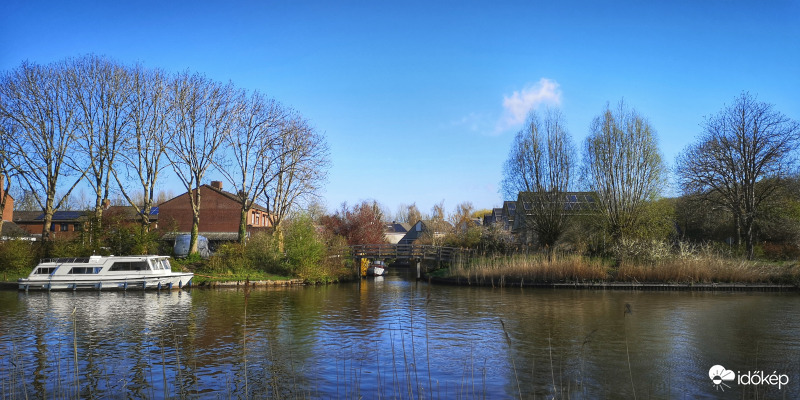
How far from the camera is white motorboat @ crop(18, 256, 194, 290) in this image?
29438mm

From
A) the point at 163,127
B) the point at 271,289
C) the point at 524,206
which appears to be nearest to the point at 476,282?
the point at 524,206

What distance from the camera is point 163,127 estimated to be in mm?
35812

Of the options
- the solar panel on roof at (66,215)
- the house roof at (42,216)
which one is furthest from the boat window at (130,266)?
the solar panel on roof at (66,215)

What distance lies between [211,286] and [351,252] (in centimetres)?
1472

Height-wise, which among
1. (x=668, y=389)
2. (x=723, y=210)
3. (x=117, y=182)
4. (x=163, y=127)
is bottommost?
(x=668, y=389)

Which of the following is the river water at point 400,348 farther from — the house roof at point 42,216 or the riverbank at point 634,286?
the house roof at point 42,216

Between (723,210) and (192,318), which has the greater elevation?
(723,210)

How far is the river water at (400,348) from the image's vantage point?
971cm

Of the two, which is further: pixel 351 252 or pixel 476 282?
pixel 351 252

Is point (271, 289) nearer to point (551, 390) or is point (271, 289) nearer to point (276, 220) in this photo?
point (276, 220)

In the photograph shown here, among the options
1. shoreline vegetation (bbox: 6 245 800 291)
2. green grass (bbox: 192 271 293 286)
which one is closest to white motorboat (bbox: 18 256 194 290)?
green grass (bbox: 192 271 293 286)

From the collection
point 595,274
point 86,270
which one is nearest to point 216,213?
point 86,270

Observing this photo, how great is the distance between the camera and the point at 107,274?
29891mm

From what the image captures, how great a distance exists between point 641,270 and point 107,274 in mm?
28758
